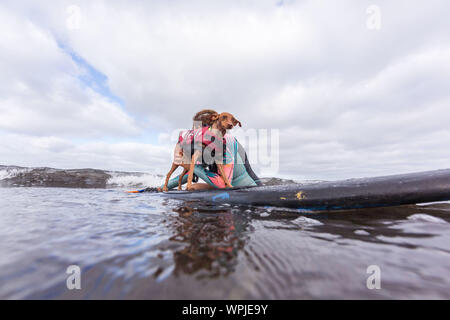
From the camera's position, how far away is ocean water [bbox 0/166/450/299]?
2.58ft

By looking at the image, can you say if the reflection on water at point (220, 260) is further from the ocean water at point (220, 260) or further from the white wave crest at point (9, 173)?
the white wave crest at point (9, 173)

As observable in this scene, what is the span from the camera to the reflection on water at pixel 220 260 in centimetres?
79

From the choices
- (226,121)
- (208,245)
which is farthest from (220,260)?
(226,121)

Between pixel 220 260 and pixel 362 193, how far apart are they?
7.58 feet

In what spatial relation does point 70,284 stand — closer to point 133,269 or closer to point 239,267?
point 133,269

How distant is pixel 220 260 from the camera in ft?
3.43

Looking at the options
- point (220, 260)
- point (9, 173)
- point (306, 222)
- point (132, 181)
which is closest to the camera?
point (220, 260)

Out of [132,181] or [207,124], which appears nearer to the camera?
[207,124]

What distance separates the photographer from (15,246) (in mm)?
1195

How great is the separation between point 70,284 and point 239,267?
0.79 m

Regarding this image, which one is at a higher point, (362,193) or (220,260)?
(362,193)

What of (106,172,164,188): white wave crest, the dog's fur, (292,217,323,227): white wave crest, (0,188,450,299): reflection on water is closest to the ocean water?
(0,188,450,299): reflection on water

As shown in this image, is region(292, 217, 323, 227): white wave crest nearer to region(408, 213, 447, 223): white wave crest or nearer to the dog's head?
region(408, 213, 447, 223): white wave crest

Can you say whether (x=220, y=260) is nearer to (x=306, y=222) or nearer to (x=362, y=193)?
(x=306, y=222)
